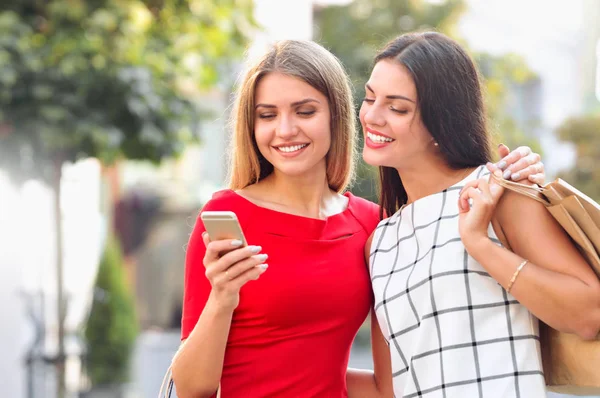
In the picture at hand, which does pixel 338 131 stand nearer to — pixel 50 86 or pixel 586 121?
pixel 50 86

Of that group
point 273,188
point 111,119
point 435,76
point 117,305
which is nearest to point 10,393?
point 117,305

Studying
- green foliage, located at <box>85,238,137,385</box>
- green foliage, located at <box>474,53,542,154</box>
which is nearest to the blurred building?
green foliage, located at <box>474,53,542,154</box>

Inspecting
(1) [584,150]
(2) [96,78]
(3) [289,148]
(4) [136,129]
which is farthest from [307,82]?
(1) [584,150]

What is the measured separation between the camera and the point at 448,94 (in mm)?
2205

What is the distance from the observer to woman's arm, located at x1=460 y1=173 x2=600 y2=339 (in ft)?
6.40

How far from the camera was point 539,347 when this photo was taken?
208 cm

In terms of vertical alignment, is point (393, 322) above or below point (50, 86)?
below

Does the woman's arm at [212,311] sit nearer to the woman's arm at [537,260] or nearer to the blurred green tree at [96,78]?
the woman's arm at [537,260]

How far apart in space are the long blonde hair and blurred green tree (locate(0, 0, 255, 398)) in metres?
3.32

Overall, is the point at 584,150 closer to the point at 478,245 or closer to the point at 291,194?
the point at 291,194

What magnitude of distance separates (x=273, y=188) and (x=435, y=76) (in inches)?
25.0

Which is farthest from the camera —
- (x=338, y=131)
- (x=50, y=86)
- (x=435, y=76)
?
(x=50, y=86)

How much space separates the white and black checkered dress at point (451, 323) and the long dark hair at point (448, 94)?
0.08m

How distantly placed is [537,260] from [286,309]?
710 millimetres
